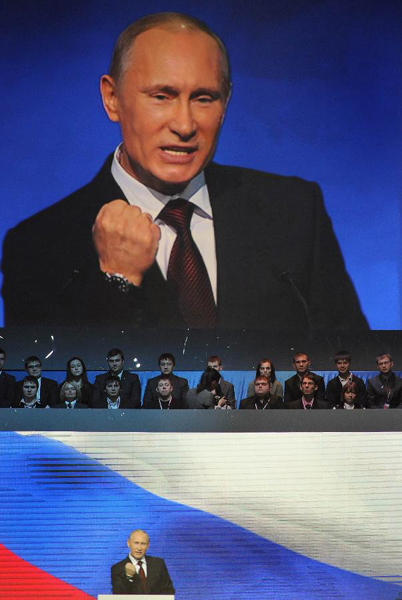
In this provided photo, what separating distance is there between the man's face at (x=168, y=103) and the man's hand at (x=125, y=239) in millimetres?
436

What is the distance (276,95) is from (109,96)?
1830 mm

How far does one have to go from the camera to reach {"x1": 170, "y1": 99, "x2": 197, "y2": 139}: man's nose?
1016 centimetres

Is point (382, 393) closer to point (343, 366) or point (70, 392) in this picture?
point (343, 366)

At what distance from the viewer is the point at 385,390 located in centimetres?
735

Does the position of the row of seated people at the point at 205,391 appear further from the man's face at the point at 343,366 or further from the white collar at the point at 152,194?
the white collar at the point at 152,194

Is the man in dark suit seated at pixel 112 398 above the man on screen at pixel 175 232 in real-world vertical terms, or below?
below

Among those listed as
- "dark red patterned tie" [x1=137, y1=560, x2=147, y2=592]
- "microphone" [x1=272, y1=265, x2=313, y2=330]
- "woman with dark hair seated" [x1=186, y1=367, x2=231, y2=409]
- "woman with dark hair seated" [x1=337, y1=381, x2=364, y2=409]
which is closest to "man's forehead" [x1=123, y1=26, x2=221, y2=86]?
"microphone" [x1=272, y1=265, x2=313, y2=330]

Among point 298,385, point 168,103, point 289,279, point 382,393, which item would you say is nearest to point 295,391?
point 298,385

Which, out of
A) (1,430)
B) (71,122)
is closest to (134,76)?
(71,122)

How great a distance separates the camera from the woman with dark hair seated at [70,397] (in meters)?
7.35

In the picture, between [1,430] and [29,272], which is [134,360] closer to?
[29,272]

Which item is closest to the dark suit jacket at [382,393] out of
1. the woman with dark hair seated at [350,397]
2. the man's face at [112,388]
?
the woman with dark hair seated at [350,397]

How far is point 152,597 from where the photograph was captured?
203 inches

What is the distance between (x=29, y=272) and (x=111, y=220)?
1.05 meters
